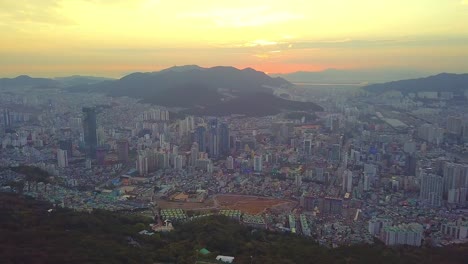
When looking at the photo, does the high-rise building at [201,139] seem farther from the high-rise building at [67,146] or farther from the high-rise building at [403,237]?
the high-rise building at [403,237]

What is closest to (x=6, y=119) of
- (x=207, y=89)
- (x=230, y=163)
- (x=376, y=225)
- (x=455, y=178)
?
(x=207, y=89)

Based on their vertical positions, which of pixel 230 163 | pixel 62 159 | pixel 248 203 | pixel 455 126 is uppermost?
pixel 455 126

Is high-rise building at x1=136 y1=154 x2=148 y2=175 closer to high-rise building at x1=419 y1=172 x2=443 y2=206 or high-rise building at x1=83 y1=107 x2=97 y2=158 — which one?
high-rise building at x1=83 y1=107 x2=97 y2=158

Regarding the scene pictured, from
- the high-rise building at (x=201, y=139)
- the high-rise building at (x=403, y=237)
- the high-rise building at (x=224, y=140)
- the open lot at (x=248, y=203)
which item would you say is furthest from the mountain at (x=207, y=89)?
the high-rise building at (x=403, y=237)

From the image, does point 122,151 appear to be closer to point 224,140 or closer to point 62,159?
point 62,159

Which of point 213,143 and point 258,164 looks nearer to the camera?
point 258,164

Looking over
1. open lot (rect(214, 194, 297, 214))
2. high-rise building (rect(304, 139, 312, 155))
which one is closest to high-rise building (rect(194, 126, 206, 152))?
high-rise building (rect(304, 139, 312, 155))
